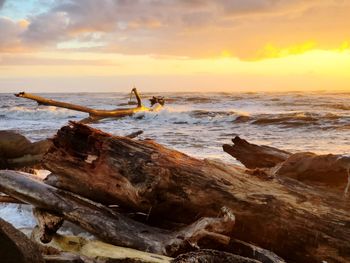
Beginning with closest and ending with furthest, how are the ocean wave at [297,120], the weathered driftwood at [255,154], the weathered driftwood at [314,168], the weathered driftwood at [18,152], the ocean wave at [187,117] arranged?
the weathered driftwood at [314,168] < the weathered driftwood at [255,154] < the weathered driftwood at [18,152] < the ocean wave at [297,120] < the ocean wave at [187,117]

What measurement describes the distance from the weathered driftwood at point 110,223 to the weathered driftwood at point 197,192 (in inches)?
6.8

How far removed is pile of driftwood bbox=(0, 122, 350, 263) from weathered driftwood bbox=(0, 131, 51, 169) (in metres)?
4.23

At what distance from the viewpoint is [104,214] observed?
12.7 ft

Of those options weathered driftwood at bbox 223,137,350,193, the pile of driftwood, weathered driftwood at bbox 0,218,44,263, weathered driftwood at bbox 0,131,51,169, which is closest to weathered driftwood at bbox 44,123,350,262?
the pile of driftwood

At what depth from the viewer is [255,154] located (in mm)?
5195

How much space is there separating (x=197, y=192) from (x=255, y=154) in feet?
5.01

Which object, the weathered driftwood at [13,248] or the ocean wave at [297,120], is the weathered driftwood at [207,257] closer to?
the weathered driftwood at [13,248]

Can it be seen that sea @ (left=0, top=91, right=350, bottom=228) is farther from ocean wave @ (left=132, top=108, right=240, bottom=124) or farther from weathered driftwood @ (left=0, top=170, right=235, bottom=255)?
weathered driftwood @ (left=0, top=170, right=235, bottom=255)

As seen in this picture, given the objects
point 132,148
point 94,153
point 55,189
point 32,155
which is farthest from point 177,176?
point 32,155

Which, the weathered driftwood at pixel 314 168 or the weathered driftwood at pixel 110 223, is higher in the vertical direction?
the weathered driftwood at pixel 314 168

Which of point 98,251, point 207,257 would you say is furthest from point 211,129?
point 207,257

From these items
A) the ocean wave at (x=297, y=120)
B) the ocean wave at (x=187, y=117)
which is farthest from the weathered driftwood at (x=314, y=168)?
the ocean wave at (x=187, y=117)

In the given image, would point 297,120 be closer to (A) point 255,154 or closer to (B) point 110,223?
(A) point 255,154

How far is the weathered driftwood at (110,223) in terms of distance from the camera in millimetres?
3504
